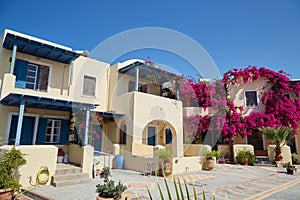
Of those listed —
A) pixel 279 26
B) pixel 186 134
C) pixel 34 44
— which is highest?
pixel 279 26

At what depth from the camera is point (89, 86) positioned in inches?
621

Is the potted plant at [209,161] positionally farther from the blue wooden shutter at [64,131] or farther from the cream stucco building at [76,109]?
the blue wooden shutter at [64,131]

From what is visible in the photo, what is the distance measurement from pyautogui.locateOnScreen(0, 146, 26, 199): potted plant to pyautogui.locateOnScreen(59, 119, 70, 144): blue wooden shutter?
14.8 feet

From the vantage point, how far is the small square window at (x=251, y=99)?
67.6 feet

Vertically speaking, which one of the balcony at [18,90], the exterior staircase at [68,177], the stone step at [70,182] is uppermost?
the balcony at [18,90]

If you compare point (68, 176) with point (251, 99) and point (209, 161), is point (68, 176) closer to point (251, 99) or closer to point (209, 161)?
point (209, 161)

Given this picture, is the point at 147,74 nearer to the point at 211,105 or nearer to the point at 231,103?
the point at 211,105

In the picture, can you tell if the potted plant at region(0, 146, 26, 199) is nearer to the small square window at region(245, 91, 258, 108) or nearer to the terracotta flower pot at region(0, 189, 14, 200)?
the terracotta flower pot at region(0, 189, 14, 200)

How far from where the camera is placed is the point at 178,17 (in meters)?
14.3

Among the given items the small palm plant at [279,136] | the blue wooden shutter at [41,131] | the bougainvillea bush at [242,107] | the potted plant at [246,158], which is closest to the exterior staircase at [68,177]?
the blue wooden shutter at [41,131]

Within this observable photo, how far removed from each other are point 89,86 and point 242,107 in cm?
1517

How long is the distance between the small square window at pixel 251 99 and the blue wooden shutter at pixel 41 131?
62.0ft

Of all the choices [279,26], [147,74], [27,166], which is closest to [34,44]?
[27,166]

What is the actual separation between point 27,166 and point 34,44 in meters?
7.00
